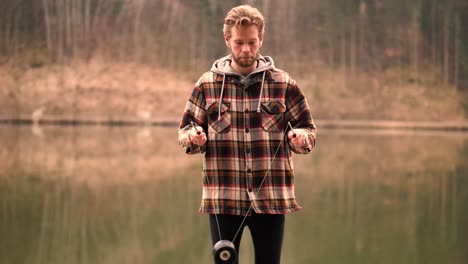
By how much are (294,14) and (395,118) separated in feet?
22.1

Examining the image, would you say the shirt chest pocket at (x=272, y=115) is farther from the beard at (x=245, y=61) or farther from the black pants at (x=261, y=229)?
the black pants at (x=261, y=229)

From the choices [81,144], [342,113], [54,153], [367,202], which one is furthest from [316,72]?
[367,202]

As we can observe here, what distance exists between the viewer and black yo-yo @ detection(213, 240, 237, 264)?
219 centimetres

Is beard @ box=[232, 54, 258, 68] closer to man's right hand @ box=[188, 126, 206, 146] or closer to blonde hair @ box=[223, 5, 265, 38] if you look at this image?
Result: blonde hair @ box=[223, 5, 265, 38]

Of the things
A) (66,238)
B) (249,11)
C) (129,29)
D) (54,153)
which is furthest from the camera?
(129,29)

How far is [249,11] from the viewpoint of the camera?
7.37 feet

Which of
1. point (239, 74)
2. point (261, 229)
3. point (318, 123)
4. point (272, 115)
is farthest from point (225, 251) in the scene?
point (318, 123)

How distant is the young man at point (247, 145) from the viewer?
7.44 feet

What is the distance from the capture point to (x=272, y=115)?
7.52 feet

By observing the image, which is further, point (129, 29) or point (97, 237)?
point (129, 29)

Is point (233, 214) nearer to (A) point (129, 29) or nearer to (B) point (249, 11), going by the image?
(B) point (249, 11)

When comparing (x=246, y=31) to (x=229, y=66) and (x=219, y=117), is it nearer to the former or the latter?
(x=229, y=66)

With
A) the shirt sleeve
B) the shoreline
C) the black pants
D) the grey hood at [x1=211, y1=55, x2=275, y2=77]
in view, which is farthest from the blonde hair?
the shoreline

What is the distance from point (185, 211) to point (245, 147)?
3850 mm
